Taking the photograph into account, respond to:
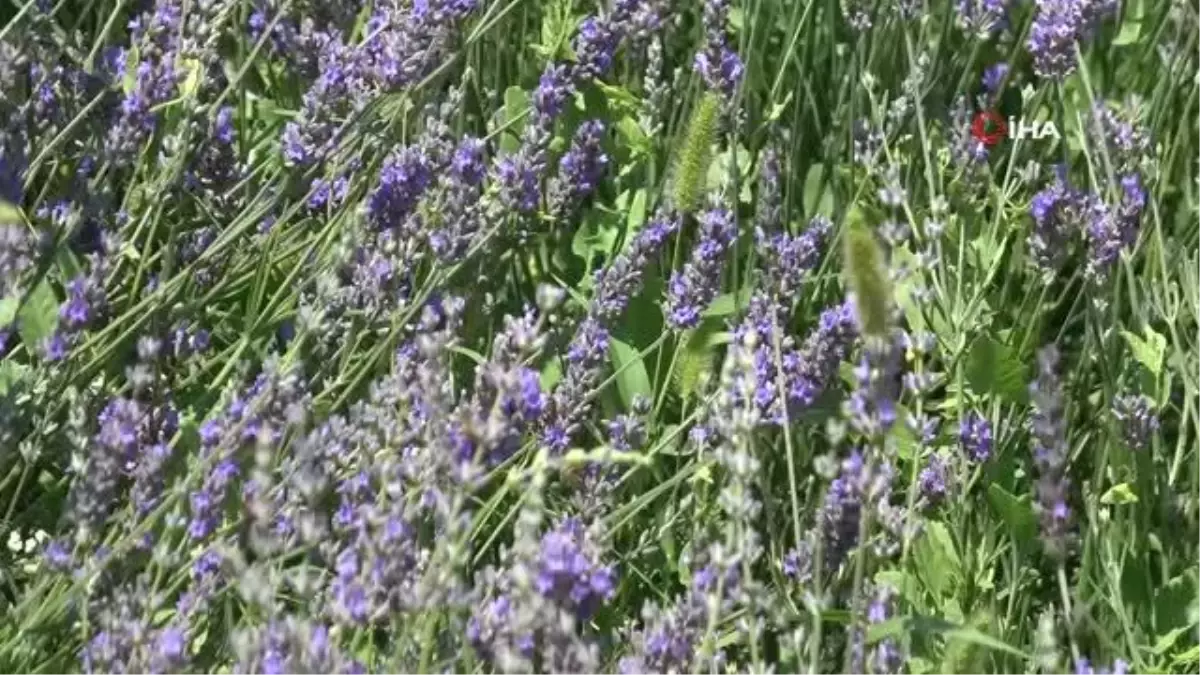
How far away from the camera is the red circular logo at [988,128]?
2.41 metres

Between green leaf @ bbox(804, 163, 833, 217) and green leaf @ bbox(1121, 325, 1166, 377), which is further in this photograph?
green leaf @ bbox(804, 163, 833, 217)

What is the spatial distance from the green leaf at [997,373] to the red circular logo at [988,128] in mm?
359

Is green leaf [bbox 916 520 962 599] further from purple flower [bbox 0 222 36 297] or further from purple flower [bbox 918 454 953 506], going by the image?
purple flower [bbox 0 222 36 297]

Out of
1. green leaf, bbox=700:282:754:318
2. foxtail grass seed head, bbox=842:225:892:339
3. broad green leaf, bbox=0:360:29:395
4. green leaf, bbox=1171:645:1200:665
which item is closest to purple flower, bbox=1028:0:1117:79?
green leaf, bbox=700:282:754:318

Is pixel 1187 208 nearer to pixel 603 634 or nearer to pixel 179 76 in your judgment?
pixel 603 634

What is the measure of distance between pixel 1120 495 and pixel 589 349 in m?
0.56

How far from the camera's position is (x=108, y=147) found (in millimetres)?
1986

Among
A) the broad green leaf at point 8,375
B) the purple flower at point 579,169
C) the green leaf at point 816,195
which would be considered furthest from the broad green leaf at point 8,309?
the green leaf at point 816,195

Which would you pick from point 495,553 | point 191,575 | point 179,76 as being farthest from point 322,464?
point 179,76

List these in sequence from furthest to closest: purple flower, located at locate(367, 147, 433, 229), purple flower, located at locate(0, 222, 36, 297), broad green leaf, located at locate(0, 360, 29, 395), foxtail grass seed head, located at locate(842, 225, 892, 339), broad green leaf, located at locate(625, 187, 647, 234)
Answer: broad green leaf, located at locate(625, 187, 647, 234) → purple flower, located at locate(367, 147, 433, 229) → broad green leaf, located at locate(0, 360, 29, 395) → purple flower, located at locate(0, 222, 36, 297) → foxtail grass seed head, located at locate(842, 225, 892, 339)

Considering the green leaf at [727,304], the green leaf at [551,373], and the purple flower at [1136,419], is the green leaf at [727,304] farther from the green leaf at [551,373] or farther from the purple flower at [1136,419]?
the purple flower at [1136,419]

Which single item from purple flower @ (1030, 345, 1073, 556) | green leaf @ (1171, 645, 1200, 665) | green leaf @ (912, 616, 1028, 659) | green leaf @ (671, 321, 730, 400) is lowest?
green leaf @ (1171, 645, 1200, 665)

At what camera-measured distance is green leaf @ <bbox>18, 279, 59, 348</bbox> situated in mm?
2000

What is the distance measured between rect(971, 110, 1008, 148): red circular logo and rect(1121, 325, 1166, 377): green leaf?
1.06 feet
